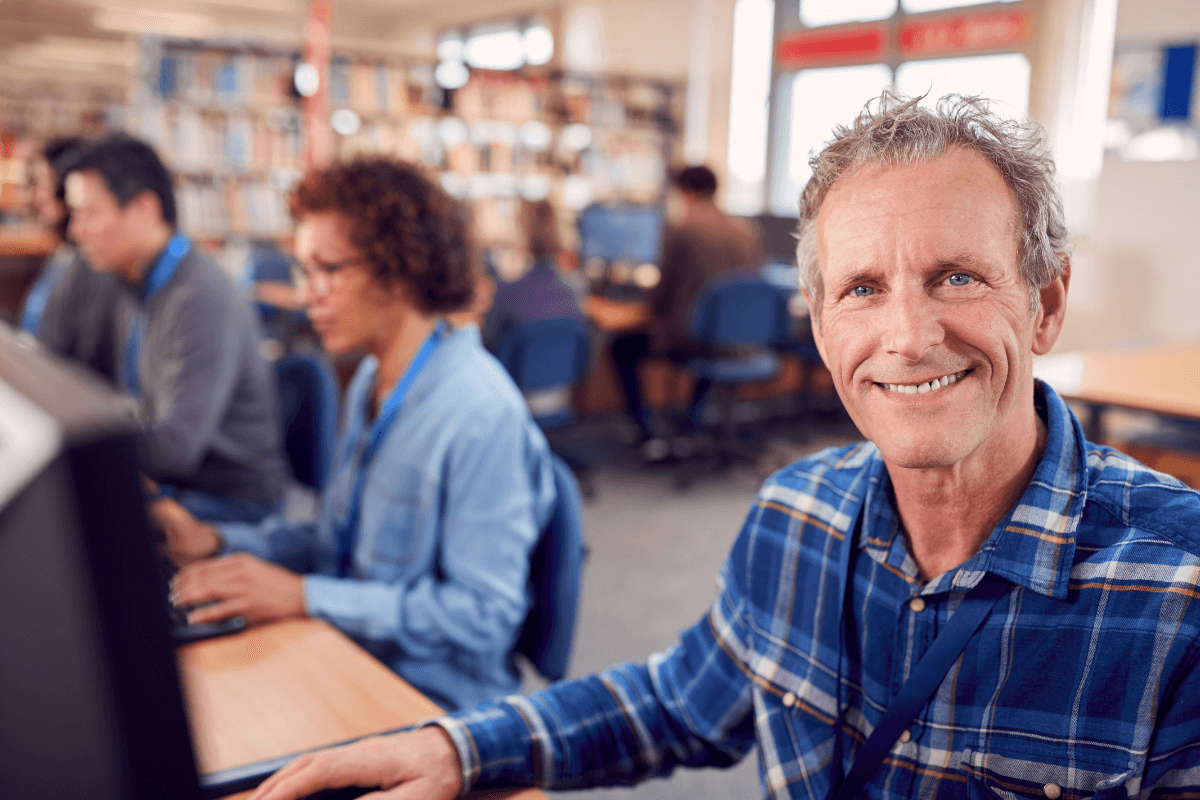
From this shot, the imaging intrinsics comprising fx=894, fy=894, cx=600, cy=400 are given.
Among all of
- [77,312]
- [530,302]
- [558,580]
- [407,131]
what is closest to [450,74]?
[407,131]

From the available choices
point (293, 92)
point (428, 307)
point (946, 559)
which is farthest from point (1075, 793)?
point (293, 92)

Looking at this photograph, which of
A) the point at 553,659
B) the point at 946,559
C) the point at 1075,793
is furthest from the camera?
the point at 553,659

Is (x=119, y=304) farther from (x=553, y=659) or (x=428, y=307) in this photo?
(x=553, y=659)

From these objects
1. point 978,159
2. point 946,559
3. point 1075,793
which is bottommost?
point 1075,793

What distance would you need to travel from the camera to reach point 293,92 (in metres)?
5.46

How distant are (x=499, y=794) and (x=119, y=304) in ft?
8.46

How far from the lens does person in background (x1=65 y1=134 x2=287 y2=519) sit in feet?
6.83

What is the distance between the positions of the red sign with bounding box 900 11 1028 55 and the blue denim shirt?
19.4ft

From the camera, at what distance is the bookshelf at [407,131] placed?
5.29m

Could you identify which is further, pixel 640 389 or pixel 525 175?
pixel 525 175

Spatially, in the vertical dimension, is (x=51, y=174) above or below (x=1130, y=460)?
above

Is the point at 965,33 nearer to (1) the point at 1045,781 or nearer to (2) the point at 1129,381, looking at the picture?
(2) the point at 1129,381

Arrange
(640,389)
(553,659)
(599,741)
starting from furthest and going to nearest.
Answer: (640,389) < (553,659) < (599,741)

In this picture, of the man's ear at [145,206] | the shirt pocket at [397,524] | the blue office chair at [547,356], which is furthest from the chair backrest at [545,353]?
the shirt pocket at [397,524]
